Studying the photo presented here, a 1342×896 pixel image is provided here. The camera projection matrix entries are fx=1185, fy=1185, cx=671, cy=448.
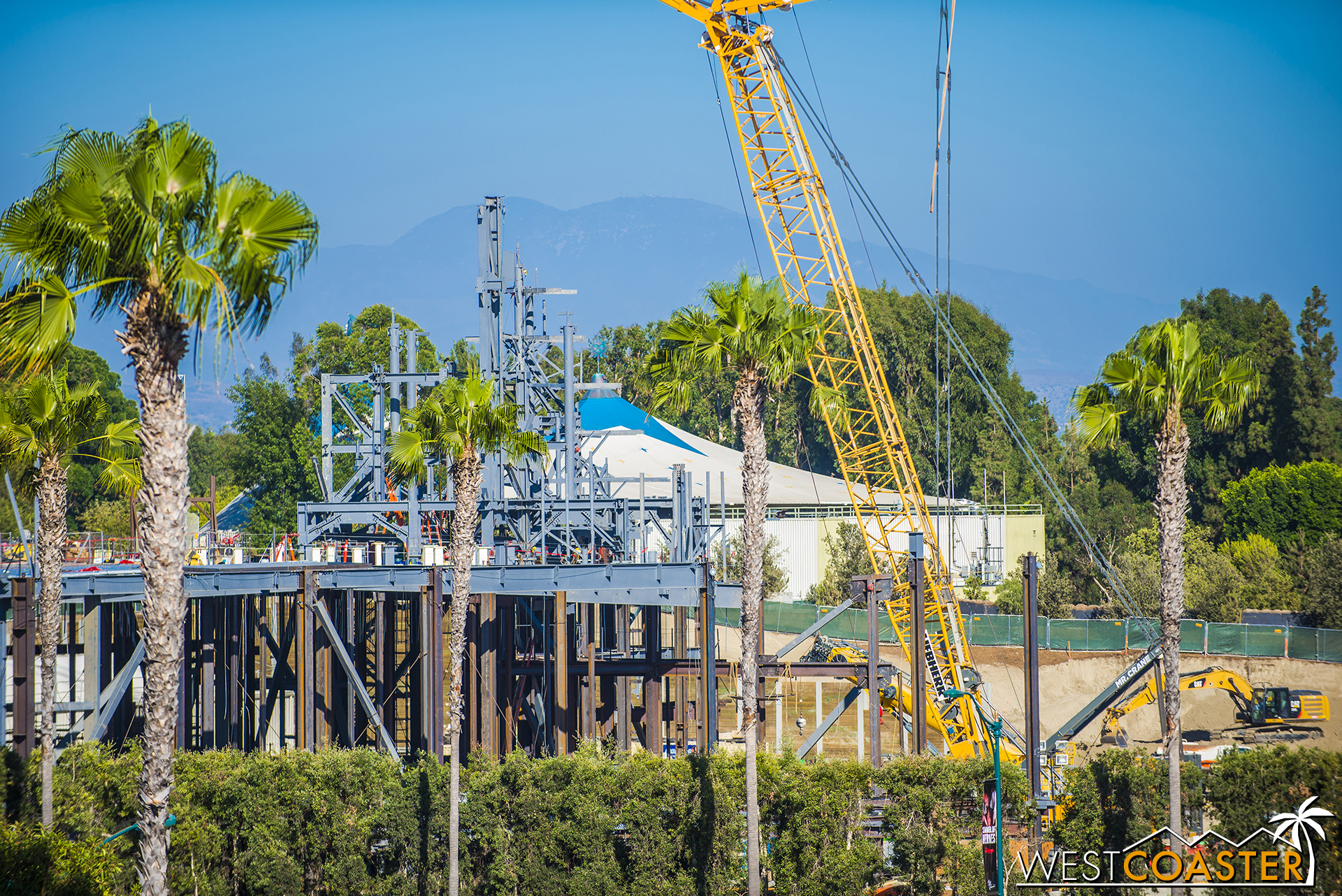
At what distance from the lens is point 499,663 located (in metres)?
32.6

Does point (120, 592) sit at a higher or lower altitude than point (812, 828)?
higher

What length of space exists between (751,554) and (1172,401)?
690 centimetres

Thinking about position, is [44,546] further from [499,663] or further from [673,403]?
[499,663]

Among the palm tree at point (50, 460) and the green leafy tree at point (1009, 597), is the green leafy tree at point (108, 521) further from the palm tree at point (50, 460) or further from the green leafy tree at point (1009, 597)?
the palm tree at point (50, 460)

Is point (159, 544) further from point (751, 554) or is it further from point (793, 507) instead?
point (793, 507)

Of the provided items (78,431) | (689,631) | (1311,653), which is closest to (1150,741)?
(1311,653)

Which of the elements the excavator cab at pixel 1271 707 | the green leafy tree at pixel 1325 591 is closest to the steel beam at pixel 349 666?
the excavator cab at pixel 1271 707

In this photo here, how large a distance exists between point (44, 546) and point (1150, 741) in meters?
38.3

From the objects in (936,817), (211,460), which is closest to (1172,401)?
(936,817)

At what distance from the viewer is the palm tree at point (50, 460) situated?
1844 cm

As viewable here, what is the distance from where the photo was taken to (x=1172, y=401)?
18.2 m

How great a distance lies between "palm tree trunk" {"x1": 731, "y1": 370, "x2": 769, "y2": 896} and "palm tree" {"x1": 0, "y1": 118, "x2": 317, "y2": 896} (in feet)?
26.3

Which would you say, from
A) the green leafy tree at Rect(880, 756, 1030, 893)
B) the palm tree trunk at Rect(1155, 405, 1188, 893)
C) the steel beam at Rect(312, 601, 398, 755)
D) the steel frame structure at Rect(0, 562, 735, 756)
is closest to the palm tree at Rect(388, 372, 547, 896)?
the steel frame structure at Rect(0, 562, 735, 756)

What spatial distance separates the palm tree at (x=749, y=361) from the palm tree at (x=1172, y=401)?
5.00 m
